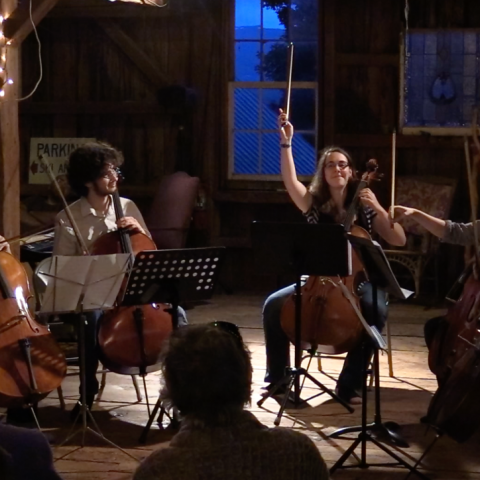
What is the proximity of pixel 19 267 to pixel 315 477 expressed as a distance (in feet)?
7.33

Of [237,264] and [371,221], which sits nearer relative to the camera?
[371,221]

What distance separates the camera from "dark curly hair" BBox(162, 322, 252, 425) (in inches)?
67.5

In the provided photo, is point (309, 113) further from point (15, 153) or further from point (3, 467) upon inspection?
point (3, 467)

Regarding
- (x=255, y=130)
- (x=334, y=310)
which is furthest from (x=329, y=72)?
(x=334, y=310)

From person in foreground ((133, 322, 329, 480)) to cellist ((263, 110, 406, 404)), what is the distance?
8.25 feet

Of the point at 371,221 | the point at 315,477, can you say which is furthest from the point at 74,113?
the point at 315,477

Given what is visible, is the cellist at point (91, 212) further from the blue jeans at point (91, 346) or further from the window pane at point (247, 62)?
the window pane at point (247, 62)

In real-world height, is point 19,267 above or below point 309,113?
below

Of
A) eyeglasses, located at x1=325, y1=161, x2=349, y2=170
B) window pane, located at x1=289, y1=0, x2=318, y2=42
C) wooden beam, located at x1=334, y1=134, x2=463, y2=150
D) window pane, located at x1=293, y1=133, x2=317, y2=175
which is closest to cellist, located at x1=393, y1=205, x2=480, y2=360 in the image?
eyeglasses, located at x1=325, y1=161, x2=349, y2=170

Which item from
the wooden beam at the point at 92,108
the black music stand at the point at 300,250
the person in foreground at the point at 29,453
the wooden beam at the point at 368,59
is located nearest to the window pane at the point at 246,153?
the wooden beam at the point at 92,108

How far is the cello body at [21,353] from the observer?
344cm

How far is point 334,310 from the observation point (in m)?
3.99

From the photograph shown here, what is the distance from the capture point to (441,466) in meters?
3.47

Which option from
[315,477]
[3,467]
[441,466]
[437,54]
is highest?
[437,54]
